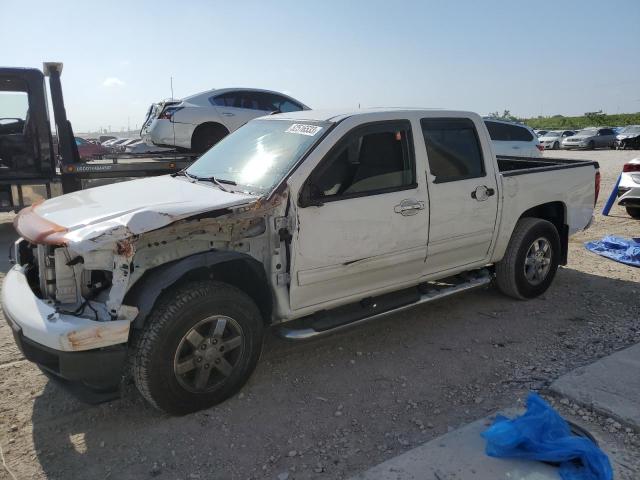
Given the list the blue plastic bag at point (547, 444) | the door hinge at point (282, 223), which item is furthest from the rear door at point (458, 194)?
the blue plastic bag at point (547, 444)

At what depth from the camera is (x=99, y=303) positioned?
3062 millimetres

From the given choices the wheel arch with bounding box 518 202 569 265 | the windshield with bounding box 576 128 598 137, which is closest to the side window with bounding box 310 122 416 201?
the wheel arch with bounding box 518 202 569 265

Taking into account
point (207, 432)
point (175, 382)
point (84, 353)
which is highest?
point (84, 353)

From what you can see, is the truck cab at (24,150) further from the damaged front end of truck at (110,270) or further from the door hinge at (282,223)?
the door hinge at (282,223)

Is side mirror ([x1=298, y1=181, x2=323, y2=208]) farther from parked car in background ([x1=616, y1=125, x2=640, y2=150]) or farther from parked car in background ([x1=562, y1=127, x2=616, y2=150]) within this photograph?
parked car in background ([x1=562, y1=127, x2=616, y2=150])

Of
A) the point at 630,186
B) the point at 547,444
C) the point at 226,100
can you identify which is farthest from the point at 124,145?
the point at 547,444

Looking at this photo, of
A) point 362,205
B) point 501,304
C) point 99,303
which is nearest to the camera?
point 99,303

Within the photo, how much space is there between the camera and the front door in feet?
11.5

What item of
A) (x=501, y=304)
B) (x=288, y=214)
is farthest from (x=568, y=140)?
(x=288, y=214)

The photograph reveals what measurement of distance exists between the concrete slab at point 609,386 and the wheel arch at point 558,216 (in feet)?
6.09

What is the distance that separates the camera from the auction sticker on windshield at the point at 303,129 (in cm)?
378

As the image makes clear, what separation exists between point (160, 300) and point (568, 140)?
35048 millimetres

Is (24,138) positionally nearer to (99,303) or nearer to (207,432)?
(99,303)

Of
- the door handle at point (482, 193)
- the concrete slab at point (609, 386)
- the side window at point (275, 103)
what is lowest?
the concrete slab at point (609, 386)
